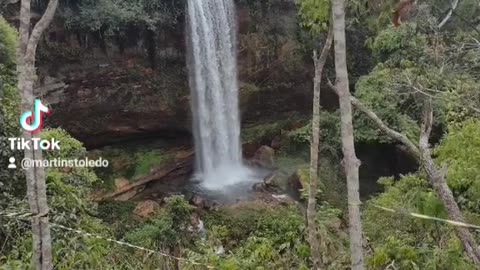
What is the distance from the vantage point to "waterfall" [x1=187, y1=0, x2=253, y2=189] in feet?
45.8

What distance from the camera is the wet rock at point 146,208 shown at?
11.8m

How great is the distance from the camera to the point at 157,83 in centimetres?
1411

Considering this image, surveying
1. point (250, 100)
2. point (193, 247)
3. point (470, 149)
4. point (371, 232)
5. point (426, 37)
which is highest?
point (426, 37)

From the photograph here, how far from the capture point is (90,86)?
13.2 m

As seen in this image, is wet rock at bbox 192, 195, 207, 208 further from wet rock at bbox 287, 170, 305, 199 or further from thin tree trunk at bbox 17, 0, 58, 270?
thin tree trunk at bbox 17, 0, 58, 270

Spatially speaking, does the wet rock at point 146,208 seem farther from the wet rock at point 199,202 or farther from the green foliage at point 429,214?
the green foliage at point 429,214

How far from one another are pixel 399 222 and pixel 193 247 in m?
4.07

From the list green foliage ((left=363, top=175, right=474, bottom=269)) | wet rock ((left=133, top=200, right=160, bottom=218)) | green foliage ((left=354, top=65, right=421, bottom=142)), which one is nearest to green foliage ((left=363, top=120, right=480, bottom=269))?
green foliage ((left=363, top=175, right=474, bottom=269))

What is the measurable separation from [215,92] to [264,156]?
238 centimetres

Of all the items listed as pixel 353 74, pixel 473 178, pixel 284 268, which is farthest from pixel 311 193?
pixel 353 74

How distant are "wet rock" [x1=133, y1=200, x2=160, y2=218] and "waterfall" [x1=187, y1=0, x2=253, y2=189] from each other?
2.07m

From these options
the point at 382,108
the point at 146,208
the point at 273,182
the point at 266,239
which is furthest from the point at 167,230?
the point at 382,108

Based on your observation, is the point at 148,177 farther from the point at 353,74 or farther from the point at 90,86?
the point at 353,74

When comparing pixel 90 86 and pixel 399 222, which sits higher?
pixel 90 86
